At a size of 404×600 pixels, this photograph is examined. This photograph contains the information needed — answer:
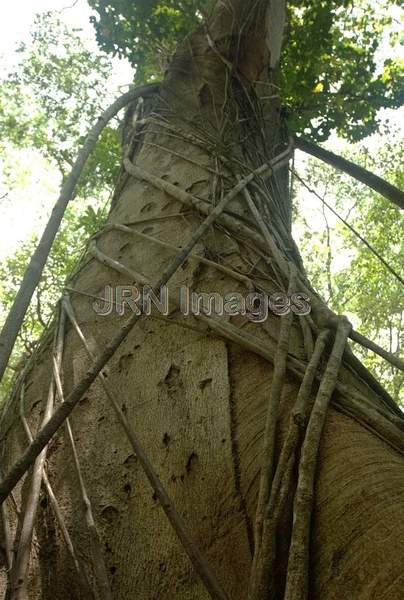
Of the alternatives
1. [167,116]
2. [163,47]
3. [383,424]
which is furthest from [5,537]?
[163,47]

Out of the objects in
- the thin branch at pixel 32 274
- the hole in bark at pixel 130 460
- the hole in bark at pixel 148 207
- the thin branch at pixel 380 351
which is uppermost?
the hole in bark at pixel 148 207

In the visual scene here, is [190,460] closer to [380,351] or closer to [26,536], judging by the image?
[26,536]

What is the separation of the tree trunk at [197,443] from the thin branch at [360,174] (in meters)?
0.36

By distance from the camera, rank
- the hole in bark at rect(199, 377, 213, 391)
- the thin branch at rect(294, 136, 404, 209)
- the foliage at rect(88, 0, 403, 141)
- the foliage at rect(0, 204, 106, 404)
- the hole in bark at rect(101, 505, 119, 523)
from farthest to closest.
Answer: the foliage at rect(0, 204, 106, 404) < the foliage at rect(88, 0, 403, 141) < the thin branch at rect(294, 136, 404, 209) < the hole in bark at rect(199, 377, 213, 391) < the hole in bark at rect(101, 505, 119, 523)

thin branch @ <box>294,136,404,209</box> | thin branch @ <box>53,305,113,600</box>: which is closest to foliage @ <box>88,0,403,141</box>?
thin branch @ <box>294,136,404,209</box>

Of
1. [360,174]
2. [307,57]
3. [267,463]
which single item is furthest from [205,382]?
[307,57]

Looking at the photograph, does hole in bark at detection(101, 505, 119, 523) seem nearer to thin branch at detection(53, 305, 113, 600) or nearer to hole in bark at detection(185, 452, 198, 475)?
thin branch at detection(53, 305, 113, 600)

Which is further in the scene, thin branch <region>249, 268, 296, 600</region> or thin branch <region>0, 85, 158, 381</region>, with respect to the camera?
thin branch <region>0, 85, 158, 381</region>

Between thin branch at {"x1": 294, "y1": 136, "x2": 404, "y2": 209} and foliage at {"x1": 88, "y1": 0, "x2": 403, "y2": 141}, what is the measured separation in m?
0.85

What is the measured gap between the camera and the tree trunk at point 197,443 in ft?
2.14

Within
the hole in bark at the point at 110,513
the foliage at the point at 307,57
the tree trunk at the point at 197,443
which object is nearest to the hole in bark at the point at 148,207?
the tree trunk at the point at 197,443

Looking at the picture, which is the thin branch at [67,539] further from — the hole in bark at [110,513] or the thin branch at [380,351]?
the thin branch at [380,351]

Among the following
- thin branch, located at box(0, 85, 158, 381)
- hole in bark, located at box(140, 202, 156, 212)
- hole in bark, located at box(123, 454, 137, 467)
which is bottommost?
hole in bark, located at box(123, 454, 137, 467)

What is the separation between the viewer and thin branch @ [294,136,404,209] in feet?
5.19
